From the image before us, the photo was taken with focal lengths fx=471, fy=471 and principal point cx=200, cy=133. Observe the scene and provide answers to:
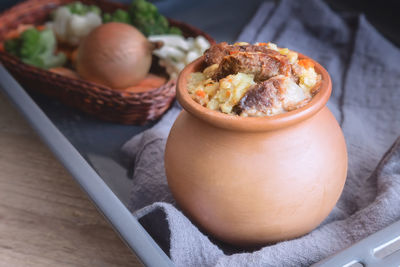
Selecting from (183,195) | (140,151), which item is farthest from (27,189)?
(183,195)

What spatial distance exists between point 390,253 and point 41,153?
656 millimetres

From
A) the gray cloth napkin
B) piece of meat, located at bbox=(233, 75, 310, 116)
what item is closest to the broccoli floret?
the gray cloth napkin

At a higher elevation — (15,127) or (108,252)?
(108,252)

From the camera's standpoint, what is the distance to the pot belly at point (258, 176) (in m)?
0.60

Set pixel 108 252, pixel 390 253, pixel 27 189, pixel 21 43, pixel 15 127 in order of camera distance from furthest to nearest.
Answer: pixel 21 43 → pixel 15 127 → pixel 27 189 → pixel 108 252 → pixel 390 253

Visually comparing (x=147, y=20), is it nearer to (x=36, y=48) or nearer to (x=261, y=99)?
(x=36, y=48)

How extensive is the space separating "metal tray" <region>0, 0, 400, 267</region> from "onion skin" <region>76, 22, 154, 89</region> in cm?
10

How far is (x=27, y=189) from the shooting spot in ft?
2.73

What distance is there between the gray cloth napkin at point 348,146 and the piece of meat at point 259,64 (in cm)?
21

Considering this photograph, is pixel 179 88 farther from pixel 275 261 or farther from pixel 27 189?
pixel 27 189

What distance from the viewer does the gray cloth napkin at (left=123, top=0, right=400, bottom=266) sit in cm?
63

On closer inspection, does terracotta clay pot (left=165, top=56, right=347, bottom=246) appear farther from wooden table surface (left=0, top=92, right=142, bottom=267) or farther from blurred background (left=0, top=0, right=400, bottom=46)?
blurred background (left=0, top=0, right=400, bottom=46)

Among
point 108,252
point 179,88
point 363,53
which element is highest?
point 179,88

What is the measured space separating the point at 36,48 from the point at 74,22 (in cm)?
12
